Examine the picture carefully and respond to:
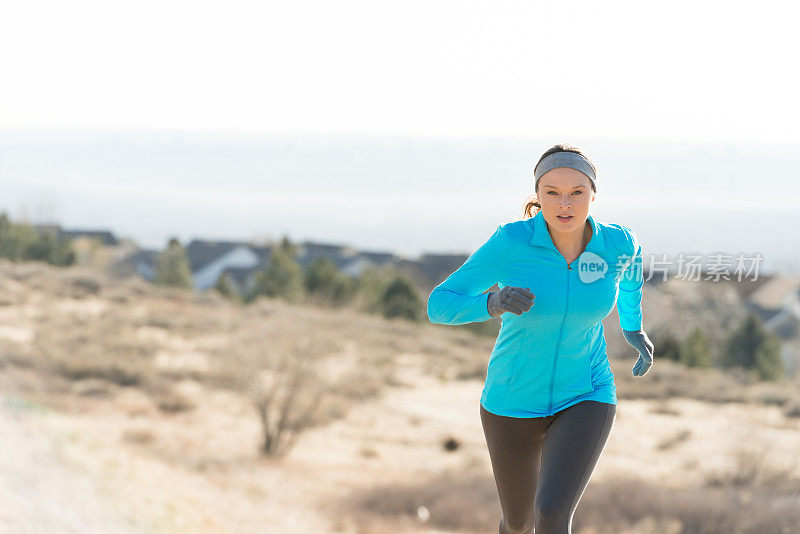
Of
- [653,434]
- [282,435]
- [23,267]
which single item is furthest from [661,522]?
[23,267]

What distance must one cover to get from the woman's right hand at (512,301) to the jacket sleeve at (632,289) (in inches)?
21.1

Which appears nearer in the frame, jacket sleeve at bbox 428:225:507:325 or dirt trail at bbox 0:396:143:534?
jacket sleeve at bbox 428:225:507:325

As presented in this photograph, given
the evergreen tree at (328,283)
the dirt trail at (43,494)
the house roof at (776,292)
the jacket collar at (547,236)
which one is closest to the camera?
the jacket collar at (547,236)

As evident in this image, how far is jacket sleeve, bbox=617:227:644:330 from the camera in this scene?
3023mm

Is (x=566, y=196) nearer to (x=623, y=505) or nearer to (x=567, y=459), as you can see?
(x=567, y=459)

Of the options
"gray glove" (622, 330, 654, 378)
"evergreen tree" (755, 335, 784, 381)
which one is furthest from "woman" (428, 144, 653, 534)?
"evergreen tree" (755, 335, 784, 381)

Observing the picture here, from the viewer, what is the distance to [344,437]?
1775 centimetres

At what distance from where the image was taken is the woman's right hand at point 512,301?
262 cm

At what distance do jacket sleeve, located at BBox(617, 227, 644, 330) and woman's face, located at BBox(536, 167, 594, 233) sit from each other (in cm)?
33

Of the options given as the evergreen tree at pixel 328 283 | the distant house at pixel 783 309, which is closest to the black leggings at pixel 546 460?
the evergreen tree at pixel 328 283

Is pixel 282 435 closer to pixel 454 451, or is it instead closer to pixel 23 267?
pixel 454 451

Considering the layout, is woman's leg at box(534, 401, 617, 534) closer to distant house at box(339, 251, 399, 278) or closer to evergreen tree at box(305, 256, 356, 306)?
evergreen tree at box(305, 256, 356, 306)

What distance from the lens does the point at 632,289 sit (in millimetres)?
3137

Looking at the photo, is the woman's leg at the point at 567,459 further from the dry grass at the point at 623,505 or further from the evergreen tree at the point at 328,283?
the evergreen tree at the point at 328,283
